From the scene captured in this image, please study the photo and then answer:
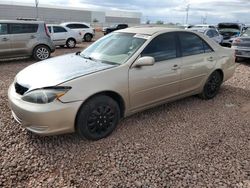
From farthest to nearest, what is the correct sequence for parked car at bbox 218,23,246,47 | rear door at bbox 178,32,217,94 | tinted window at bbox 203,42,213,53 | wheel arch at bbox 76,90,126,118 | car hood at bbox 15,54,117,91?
parked car at bbox 218,23,246,47 → tinted window at bbox 203,42,213,53 → rear door at bbox 178,32,217,94 → wheel arch at bbox 76,90,126,118 → car hood at bbox 15,54,117,91

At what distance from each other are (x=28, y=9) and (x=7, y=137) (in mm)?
67372

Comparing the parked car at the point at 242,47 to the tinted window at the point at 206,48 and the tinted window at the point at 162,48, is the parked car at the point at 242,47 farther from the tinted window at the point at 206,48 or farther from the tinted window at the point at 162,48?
the tinted window at the point at 162,48

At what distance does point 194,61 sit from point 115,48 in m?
1.56

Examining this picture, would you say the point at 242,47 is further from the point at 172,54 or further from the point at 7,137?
the point at 7,137

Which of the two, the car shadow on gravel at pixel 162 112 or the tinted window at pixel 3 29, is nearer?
the car shadow on gravel at pixel 162 112

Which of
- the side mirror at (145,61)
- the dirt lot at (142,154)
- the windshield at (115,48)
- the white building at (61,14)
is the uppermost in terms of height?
the white building at (61,14)

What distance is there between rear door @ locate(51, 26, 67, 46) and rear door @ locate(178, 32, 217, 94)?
10.8 metres

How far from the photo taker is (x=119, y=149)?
342 cm

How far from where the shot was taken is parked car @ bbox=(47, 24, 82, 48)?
14.1 metres

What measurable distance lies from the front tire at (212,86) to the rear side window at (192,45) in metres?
0.59

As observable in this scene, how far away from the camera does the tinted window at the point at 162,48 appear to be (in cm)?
405

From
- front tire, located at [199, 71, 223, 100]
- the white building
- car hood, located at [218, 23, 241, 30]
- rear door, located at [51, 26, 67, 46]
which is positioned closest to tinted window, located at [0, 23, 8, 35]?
rear door, located at [51, 26, 67, 46]

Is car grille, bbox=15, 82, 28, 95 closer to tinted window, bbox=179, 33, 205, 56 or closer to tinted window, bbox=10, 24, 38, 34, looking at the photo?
tinted window, bbox=179, 33, 205, 56

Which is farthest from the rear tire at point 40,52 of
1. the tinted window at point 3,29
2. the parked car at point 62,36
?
the parked car at point 62,36
